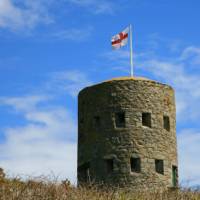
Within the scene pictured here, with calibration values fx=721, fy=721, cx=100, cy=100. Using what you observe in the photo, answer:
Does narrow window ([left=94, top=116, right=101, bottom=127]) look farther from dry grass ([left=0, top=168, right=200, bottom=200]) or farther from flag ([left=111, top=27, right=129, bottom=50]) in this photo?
dry grass ([left=0, top=168, right=200, bottom=200])

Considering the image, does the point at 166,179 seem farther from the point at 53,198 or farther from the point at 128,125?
the point at 53,198

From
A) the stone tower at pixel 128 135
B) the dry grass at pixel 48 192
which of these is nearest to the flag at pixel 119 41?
the stone tower at pixel 128 135

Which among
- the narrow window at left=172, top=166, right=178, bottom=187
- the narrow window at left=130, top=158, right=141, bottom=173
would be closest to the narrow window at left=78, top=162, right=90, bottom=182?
the narrow window at left=130, top=158, right=141, bottom=173

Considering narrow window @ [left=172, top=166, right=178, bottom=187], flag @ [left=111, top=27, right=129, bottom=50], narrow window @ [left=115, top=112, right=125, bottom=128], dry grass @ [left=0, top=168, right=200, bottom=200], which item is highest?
flag @ [left=111, top=27, right=129, bottom=50]

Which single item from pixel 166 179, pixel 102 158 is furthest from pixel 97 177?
pixel 166 179

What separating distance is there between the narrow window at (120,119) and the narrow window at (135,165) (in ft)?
4.94

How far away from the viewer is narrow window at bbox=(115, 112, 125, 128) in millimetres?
29758

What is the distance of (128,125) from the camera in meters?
29.7

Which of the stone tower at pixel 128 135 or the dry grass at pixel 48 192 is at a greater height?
the stone tower at pixel 128 135

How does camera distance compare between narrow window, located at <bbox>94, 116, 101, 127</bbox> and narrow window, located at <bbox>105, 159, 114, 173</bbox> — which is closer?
narrow window, located at <bbox>105, 159, 114, 173</bbox>

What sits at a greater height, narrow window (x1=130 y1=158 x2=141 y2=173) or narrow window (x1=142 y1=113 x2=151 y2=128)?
narrow window (x1=142 y1=113 x2=151 y2=128)

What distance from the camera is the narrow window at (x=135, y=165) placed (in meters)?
29.1

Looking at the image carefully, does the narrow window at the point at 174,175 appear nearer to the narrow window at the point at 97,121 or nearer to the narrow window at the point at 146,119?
the narrow window at the point at 146,119

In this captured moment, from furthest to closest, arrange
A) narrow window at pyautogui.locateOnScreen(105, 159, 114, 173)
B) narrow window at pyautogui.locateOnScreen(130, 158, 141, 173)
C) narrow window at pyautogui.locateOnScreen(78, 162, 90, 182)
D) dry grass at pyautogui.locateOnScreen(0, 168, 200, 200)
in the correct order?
narrow window at pyautogui.locateOnScreen(78, 162, 90, 182) → narrow window at pyautogui.locateOnScreen(105, 159, 114, 173) → narrow window at pyautogui.locateOnScreen(130, 158, 141, 173) → dry grass at pyautogui.locateOnScreen(0, 168, 200, 200)
